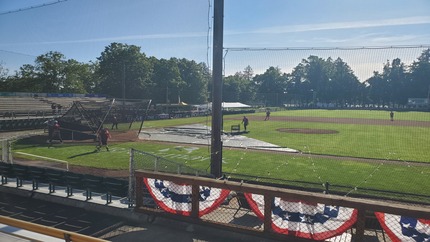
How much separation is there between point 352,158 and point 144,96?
3596 centimetres

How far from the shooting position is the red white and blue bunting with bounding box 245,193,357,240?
17.6 ft

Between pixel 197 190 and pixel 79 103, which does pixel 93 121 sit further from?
pixel 197 190

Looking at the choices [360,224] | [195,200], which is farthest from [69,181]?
[360,224]

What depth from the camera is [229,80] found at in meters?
80.8

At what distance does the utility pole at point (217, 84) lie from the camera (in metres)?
9.05

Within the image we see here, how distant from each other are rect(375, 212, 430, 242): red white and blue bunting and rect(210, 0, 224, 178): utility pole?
17.8 ft

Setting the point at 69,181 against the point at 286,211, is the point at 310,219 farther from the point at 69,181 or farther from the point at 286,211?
the point at 69,181

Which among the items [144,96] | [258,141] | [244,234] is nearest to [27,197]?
[244,234]

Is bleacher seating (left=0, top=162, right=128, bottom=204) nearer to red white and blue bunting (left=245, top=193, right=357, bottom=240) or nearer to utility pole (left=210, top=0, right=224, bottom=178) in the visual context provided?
utility pole (left=210, top=0, right=224, bottom=178)

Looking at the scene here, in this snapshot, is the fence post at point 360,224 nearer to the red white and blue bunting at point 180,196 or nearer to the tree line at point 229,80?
the red white and blue bunting at point 180,196

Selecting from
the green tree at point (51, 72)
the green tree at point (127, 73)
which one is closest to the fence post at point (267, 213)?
the green tree at point (127, 73)

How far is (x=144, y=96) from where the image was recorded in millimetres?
47250

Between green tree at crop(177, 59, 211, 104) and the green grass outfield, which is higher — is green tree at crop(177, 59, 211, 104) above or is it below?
above

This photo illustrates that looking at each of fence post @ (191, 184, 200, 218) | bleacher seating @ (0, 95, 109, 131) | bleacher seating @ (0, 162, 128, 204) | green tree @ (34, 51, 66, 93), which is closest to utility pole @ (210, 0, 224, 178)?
bleacher seating @ (0, 162, 128, 204)
